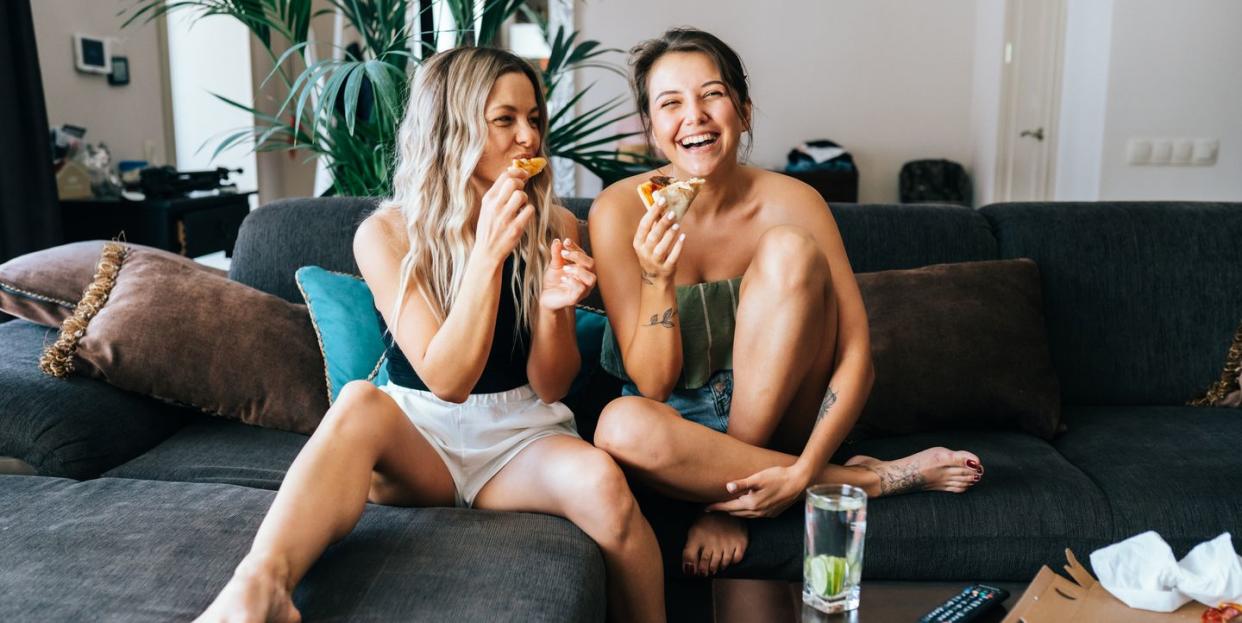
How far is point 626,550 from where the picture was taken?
1.42 meters

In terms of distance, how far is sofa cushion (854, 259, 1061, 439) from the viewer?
198 centimetres

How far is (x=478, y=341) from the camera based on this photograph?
1.50 m

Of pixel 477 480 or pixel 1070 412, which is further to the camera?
pixel 1070 412

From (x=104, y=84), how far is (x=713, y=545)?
335 centimetres

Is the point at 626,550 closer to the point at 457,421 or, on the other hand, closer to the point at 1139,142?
the point at 457,421

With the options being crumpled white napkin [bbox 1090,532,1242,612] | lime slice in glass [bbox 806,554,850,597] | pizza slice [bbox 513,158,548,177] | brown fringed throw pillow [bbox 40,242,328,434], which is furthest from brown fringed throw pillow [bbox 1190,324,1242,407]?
brown fringed throw pillow [bbox 40,242,328,434]

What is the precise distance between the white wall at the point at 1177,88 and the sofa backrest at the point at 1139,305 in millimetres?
1550

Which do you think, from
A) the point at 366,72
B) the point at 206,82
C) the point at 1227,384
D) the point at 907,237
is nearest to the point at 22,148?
the point at 366,72

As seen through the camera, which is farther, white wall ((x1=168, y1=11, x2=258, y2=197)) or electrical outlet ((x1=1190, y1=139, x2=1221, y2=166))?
white wall ((x1=168, y1=11, x2=258, y2=197))

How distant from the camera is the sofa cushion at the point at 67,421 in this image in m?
1.66

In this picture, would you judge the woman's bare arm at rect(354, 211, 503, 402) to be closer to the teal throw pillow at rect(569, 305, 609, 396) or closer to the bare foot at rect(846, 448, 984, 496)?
the teal throw pillow at rect(569, 305, 609, 396)

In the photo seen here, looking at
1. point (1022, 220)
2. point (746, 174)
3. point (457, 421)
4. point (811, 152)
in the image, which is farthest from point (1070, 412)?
point (811, 152)

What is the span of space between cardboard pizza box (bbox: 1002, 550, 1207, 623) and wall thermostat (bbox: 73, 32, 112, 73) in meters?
3.70

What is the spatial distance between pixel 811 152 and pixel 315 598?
4.89 meters
